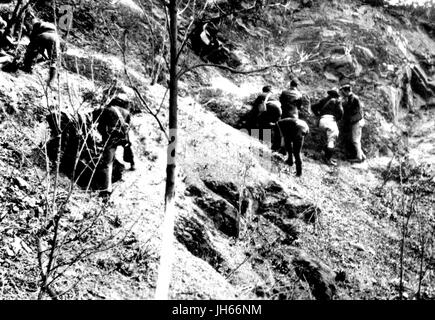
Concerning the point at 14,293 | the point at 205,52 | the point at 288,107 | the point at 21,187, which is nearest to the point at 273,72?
the point at 205,52

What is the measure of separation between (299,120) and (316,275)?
4.55 m

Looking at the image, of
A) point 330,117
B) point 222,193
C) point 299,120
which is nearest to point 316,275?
point 222,193

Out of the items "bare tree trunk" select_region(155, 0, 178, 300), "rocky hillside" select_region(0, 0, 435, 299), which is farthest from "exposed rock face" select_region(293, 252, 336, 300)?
"bare tree trunk" select_region(155, 0, 178, 300)

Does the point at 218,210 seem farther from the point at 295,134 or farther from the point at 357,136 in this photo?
the point at 357,136

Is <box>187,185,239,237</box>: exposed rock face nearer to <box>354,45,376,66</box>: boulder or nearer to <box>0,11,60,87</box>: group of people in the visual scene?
<box>0,11,60,87</box>: group of people

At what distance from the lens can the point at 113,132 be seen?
7.18 m

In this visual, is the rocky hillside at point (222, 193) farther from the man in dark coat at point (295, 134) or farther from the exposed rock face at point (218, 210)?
the man in dark coat at point (295, 134)

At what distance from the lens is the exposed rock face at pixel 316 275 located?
686 cm

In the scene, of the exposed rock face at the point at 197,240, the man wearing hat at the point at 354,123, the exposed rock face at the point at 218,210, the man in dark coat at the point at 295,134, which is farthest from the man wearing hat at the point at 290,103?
the exposed rock face at the point at 197,240

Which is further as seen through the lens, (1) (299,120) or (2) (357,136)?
(2) (357,136)

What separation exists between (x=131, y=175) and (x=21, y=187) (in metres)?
2.09

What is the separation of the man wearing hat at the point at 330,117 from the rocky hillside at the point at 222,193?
52cm

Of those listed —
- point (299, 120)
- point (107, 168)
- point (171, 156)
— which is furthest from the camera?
point (299, 120)

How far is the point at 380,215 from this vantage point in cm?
997
